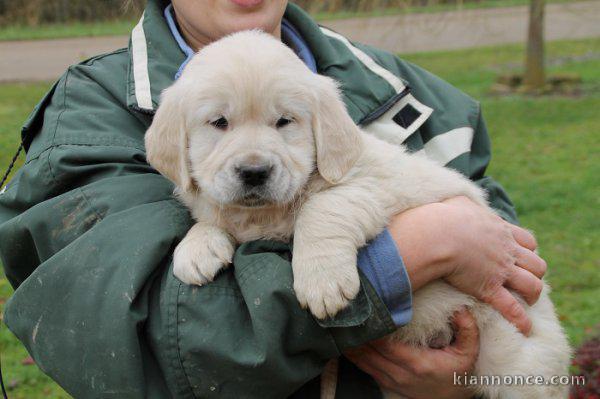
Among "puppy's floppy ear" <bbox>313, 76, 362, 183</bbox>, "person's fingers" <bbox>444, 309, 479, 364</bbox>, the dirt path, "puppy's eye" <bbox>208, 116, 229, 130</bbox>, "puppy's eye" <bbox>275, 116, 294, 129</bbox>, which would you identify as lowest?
the dirt path

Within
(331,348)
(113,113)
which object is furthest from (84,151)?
(331,348)

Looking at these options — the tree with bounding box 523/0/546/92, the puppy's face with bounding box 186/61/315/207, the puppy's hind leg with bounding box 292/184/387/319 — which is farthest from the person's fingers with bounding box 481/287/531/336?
the tree with bounding box 523/0/546/92

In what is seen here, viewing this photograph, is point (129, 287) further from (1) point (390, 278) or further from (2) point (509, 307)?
(2) point (509, 307)

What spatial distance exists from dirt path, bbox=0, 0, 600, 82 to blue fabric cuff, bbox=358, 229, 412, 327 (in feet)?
55.8

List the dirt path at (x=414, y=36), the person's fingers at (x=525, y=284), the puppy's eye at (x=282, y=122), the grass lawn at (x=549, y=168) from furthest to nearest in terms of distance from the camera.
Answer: the dirt path at (x=414, y=36) < the grass lawn at (x=549, y=168) < the person's fingers at (x=525, y=284) < the puppy's eye at (x=282, y=122)

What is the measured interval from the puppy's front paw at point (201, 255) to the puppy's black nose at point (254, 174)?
0.23 meters

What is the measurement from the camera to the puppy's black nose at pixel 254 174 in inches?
106

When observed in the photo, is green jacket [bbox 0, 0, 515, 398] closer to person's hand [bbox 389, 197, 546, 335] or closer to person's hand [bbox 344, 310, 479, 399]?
person's hand [bbox 344, 310, 479, 399]

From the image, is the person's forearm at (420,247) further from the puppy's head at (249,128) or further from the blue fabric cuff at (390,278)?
the puppy's head at (249,128)

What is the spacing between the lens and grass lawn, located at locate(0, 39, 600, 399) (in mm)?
6578

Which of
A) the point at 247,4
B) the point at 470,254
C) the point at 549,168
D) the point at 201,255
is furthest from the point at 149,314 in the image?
the point at 549,168

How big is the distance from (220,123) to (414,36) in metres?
21.6

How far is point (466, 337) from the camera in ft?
9.73

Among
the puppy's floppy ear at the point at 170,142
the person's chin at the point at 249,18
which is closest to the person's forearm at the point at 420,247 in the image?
the puppy's floppy ear at the point at 170,142
